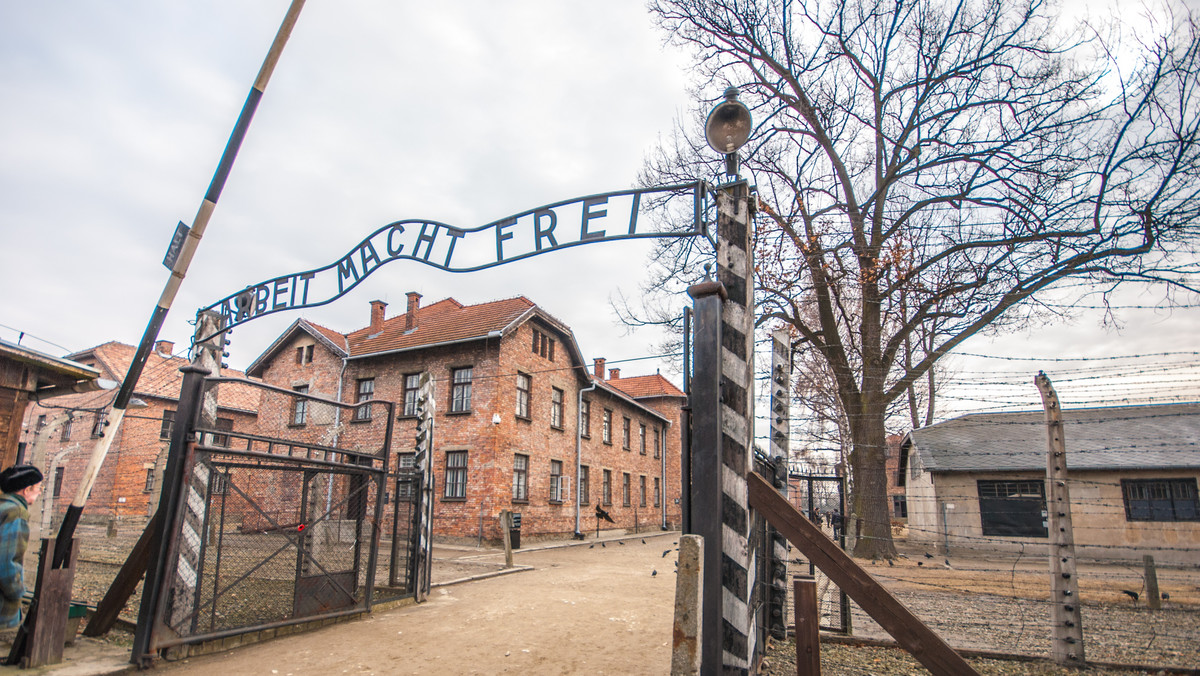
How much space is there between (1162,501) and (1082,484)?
83.6 inches

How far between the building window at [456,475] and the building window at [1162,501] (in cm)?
2013

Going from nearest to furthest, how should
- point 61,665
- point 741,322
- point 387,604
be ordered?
point 741,322, point 61,665, point 387,604

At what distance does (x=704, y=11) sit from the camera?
51.3 ft

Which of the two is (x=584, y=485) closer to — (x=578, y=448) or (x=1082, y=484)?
(x=578, y=448)

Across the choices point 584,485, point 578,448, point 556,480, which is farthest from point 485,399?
point 584,485

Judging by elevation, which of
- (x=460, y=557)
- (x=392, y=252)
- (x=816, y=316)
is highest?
(x=816, y=316)

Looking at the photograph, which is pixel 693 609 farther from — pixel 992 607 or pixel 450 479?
pixel 450 479

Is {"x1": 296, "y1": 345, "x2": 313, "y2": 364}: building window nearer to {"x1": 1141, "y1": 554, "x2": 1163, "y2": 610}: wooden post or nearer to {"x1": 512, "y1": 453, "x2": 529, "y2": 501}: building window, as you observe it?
{"x1": 512, "y1": 453, "x2": 529, "y2": 501}: building window

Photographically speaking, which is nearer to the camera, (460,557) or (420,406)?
(420,406)

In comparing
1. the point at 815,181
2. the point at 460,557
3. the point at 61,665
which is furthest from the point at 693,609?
the point at 815,181

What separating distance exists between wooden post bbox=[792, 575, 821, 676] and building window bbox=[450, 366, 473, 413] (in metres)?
18.0

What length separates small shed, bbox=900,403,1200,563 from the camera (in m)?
18.5

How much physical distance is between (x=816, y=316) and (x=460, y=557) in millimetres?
13509

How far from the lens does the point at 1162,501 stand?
61.5ft
